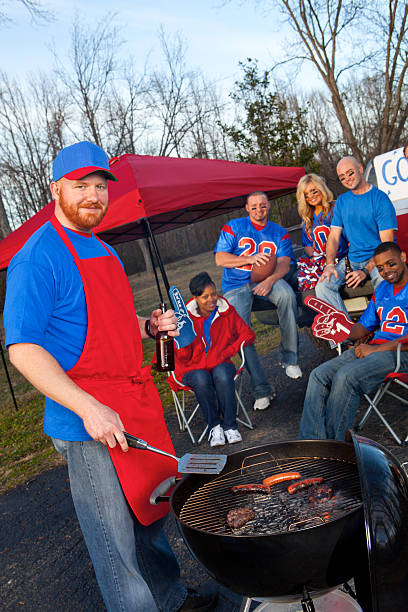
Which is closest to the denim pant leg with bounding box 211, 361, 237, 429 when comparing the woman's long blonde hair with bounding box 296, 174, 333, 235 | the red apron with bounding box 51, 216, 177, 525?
the woman's long blonde hair with bounding box 296, 174, 333, 235

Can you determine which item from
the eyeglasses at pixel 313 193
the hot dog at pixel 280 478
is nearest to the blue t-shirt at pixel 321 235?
the eyeglasses at pixel 313 193

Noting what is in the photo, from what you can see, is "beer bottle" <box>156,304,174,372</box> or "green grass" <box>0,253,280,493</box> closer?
"beer bottle" <box>156,304,174,372</box>

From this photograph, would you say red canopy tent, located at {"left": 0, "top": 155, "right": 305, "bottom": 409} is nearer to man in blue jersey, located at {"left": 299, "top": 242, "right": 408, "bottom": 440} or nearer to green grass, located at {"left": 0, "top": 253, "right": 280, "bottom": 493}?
man in blue jersey, located at {"left": 299, "top": 242, "right": 408, "bottom": 440}

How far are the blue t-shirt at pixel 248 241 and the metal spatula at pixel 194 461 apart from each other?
12.0 ft

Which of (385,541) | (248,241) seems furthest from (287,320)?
(385,541)

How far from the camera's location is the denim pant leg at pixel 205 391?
4.29 m

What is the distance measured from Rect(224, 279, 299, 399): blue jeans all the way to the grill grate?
2.79 meters

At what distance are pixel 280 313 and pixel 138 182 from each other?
204 cm

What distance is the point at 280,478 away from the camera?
1.95 metres

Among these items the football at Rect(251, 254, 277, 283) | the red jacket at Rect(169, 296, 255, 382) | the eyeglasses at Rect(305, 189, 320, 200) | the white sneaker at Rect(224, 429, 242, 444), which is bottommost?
the white sneaker at Rect(224, 429, 242, 444)

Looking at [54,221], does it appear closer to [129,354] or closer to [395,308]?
[129,354]

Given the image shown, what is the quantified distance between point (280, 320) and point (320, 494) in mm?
3381

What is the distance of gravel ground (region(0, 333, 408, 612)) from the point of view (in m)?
2.75

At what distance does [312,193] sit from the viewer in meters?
5.29
